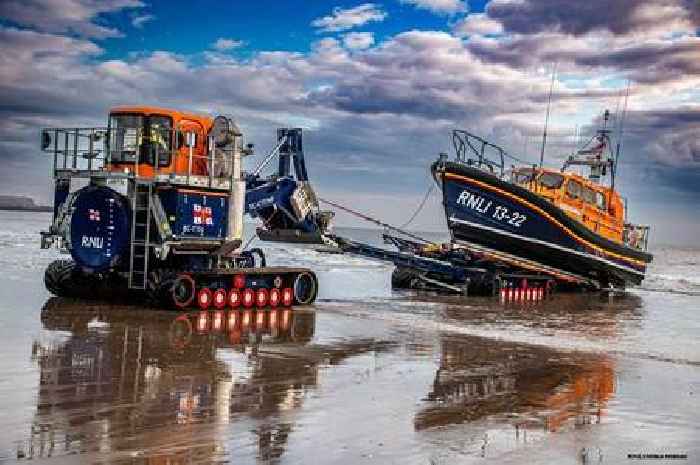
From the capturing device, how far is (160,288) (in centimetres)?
1622

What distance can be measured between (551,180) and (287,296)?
1312 centimetres

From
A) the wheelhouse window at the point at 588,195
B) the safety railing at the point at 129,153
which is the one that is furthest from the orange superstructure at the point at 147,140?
the wheelhouse window at the point at 588,195

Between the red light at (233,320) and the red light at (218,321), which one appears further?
the red light at (233,320)

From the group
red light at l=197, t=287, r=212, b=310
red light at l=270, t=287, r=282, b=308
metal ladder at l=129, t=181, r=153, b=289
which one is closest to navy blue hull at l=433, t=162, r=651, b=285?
red light at l=270, t=287, r=282, b=308

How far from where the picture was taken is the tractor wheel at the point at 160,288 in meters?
16.2

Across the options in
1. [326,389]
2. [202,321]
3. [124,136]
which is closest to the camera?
[326,389]

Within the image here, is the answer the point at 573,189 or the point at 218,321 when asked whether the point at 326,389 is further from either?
the point at 573,189

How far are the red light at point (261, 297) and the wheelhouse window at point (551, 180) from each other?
13344 mm

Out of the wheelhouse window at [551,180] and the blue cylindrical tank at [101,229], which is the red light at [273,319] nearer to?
the blue cylindrical tank at [101,229]

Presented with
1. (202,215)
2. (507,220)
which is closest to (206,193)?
(202,215)

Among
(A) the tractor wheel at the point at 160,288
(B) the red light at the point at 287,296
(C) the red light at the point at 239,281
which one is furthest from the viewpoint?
(B) the red light at the point at 287,296

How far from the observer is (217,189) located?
57.5 ft

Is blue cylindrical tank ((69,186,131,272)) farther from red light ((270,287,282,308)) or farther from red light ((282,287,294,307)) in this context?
red light ((282,287,294,307))

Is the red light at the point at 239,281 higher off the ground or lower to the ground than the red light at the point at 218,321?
higher
